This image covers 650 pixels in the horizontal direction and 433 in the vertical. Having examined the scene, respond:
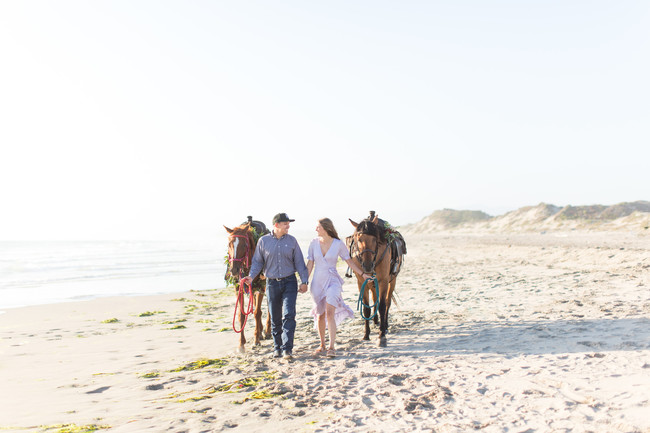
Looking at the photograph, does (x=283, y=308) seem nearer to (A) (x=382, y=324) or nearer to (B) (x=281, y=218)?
(B) (x=281, y=218)

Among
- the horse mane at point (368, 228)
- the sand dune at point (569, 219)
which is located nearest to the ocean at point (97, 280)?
the horse mane at point (368, 228)

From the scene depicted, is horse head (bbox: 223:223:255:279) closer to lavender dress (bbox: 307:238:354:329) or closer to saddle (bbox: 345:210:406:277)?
lavender dress (bbox: 307:238:354:329)

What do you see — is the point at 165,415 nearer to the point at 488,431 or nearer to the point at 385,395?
the point at 385,395

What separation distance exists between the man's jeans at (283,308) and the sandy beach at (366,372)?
1.09 ft

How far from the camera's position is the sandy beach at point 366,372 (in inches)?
164

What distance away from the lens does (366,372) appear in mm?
5531

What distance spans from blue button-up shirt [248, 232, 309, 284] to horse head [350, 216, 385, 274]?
1003mm

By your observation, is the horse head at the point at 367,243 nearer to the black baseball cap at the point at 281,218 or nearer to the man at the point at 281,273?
the man at the point at 281,273

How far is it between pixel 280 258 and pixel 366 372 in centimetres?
204

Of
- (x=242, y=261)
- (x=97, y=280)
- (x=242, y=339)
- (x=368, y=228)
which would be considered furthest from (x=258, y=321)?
(x=97, y=280)

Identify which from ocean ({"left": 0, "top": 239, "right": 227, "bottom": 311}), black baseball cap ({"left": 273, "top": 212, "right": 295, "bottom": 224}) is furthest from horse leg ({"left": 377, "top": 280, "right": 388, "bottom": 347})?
ocean ({"left": 0, "top": 239, "right": 227, "bottom": 311})

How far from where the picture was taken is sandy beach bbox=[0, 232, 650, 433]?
418cm

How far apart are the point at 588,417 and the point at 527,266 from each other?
1384 cm

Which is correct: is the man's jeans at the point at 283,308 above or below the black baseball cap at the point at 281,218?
below
